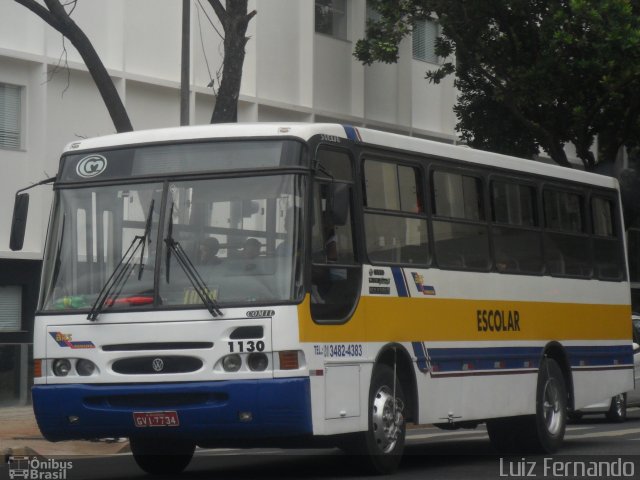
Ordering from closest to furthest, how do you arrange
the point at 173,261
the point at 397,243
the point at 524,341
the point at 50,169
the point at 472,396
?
1. the point at 173,261
2. the point at 397,243
3. the point at 472,396
4. the point at 524,341
5. the point at 50,169

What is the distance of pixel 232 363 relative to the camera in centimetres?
1163

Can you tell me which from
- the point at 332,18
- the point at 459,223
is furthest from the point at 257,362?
the point at 332,18

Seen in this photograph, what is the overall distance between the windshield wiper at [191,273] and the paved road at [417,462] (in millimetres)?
2029

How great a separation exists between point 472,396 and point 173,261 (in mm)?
3957

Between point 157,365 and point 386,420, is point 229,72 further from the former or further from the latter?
point 157,365

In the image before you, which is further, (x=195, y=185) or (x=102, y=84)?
(x=102, y=84)

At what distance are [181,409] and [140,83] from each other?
1625 centimetres

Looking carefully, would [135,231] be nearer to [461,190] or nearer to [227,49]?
[461,190]

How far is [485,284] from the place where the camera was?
49.0 ft

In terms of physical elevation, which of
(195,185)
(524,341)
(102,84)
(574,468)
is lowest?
(574,468)

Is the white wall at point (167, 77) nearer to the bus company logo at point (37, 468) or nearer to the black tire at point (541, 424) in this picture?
the bus company logo at point (37, 468)

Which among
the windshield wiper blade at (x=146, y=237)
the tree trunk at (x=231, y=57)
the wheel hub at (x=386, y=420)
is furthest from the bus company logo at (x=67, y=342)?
the tree trunk at (x=231, y=57)

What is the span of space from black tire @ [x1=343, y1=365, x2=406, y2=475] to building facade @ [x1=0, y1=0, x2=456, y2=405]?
9.15 meters

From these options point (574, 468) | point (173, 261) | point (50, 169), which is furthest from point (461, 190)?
point (50, 169)
